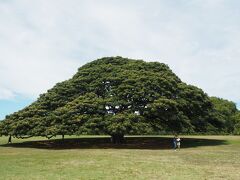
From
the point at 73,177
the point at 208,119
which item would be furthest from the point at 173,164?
the point at 208,119

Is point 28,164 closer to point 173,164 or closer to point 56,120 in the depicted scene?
point 173,164

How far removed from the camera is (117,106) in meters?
40.6

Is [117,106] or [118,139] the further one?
[118,139]

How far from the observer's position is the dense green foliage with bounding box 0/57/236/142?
3819 cm

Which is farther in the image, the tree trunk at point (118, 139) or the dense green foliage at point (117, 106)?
the tree trunk at point (118, 139)

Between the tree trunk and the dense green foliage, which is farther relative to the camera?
the tree trunk

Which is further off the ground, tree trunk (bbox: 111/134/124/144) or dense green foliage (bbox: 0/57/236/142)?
dense green foliage (bbox: 0/57/236/142)

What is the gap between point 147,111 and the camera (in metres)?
39.6

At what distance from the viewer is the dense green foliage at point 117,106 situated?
125 feet

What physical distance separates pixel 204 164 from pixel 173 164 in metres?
1.98

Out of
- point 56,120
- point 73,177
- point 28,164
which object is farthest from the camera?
point 56,120

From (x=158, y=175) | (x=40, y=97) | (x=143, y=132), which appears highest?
(x=40, y=97)

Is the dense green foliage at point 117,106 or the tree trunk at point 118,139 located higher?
the dense green foliage at point 117,106

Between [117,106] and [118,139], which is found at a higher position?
[117,106]
